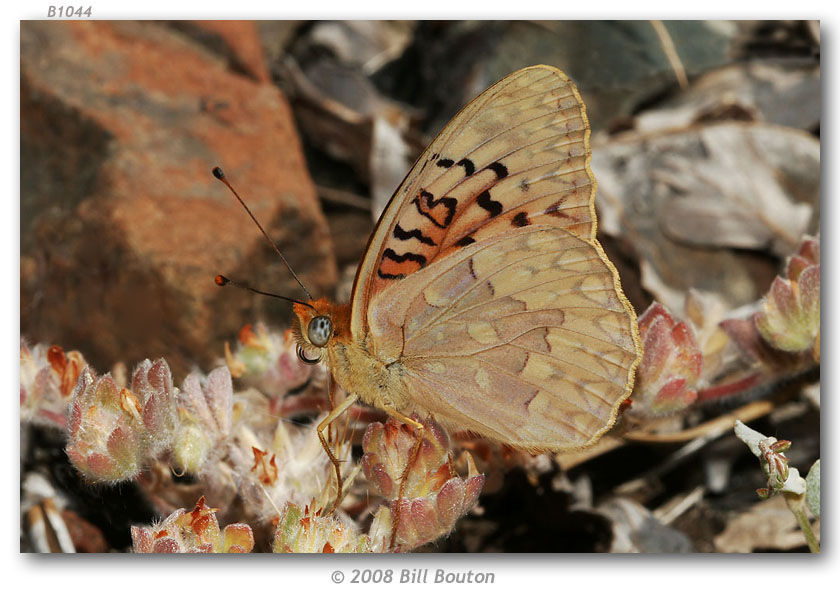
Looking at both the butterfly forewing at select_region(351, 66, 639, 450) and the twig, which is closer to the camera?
the butterfly forewing at select_region(351, 66, 639, 450)

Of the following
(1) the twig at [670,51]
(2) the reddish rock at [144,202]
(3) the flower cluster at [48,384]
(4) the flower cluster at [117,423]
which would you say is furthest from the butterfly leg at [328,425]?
(1) the twig at [670,51]

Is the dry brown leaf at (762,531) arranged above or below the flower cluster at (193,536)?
below

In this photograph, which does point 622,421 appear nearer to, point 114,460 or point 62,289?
point 114,460

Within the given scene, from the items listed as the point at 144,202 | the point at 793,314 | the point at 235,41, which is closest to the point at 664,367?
the point at 793,314

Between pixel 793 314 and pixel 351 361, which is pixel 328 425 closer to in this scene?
pixel 351 361

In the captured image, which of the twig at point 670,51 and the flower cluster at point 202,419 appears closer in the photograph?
the flower cluster at point 202,419

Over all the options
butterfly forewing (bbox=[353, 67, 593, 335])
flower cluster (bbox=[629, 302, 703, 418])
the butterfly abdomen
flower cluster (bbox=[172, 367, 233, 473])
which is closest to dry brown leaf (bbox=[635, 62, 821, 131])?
flower cluster (bbox=[629, 302, 703, 418])

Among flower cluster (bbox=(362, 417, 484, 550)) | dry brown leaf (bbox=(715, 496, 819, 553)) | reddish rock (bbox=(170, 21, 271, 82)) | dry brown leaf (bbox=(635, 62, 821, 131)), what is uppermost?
reddish rock (bbox=(170, 21, 271, 82))

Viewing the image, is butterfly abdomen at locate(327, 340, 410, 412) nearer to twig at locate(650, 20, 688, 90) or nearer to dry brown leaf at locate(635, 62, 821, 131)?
twig at locate(650, 20, 688, 90)

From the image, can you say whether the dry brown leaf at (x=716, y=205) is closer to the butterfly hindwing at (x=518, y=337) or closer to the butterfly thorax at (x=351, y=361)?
the butterfly hindwing at (x=518, y=337)
